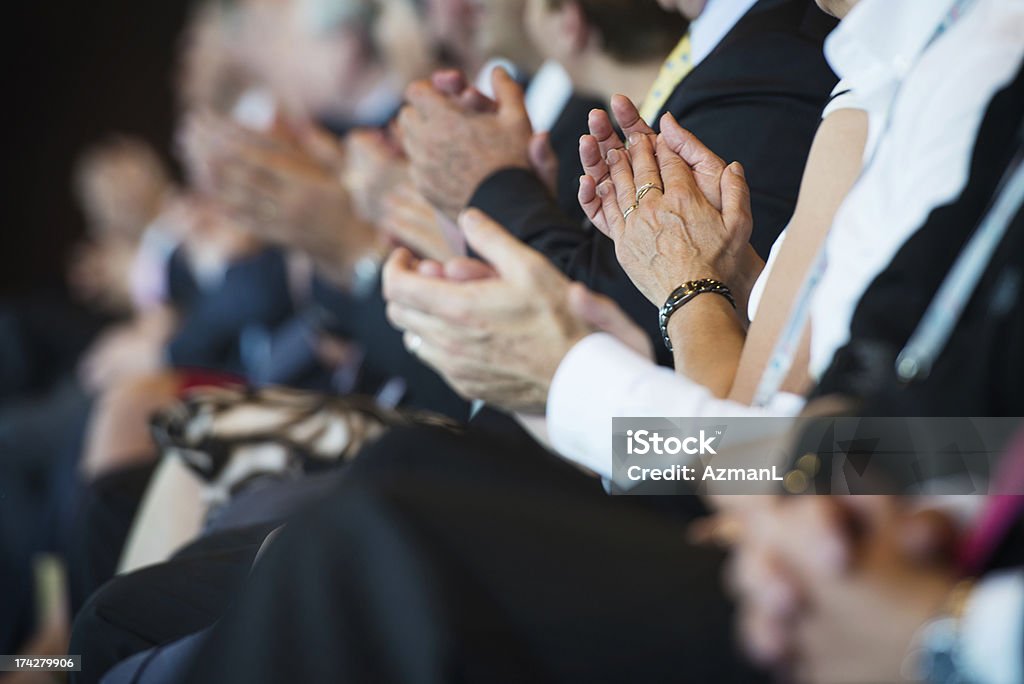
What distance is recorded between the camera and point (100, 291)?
316 centimetres

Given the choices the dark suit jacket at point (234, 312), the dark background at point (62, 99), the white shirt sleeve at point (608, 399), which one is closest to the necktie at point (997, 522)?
the white shirt sleeve at point (608, 399)

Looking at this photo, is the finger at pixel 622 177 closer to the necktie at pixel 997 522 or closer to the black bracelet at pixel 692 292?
the black bracelet at pixel 692 292

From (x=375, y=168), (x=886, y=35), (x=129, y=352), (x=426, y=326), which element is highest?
(x=886, y=35)

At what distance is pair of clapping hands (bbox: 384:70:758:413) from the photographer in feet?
2.53

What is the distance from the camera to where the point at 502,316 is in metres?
0.79

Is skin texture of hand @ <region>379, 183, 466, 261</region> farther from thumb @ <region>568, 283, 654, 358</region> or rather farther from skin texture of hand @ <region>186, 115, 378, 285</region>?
skin texture of hand @ <region>186, 115, 378, 285</region>

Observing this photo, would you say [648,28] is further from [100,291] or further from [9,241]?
[9,241]

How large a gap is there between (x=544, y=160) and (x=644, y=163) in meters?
0.21

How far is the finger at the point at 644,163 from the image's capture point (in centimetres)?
80

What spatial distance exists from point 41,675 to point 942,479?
2.59ft

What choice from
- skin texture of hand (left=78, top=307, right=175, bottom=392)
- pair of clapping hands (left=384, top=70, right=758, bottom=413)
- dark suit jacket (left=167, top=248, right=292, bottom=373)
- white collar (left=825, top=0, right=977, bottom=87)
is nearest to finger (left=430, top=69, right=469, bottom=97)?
pair of clapping hands (left=384, top=70, right=758, bottom=413)

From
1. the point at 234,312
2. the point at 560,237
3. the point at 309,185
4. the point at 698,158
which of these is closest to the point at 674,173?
the point at 698,158

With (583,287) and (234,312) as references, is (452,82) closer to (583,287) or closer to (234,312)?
(583,287)

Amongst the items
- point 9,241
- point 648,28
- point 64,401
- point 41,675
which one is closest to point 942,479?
point 648,28
